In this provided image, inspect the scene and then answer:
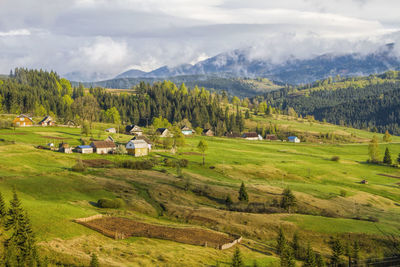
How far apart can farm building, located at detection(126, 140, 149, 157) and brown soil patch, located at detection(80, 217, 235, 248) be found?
63.2 meters

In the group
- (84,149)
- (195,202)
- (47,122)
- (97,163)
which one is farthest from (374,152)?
(47,122)

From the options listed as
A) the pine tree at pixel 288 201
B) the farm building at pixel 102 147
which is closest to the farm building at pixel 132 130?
the farm building at pixel 102 147

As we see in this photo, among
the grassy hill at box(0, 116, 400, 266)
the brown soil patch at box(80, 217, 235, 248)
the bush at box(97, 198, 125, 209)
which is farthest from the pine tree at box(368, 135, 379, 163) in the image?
the bush at box(97, 198, 125, 209)

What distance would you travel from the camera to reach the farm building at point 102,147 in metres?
116

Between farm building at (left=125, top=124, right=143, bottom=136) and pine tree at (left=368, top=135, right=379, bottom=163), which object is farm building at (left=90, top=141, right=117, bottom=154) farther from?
pine tree at (left=368, top=135, right=379, bottom=163)

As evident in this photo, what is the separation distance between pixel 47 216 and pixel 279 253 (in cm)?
3444

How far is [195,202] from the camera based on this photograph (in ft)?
247

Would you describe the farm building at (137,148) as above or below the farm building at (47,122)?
below

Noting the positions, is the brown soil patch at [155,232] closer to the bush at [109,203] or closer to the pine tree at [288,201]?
the bush at [109,203]

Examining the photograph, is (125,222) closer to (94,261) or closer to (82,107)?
(94,261)

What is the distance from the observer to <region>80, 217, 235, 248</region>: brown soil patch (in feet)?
165

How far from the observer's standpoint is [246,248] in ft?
168

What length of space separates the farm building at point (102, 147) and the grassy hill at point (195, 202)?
16.3 ft

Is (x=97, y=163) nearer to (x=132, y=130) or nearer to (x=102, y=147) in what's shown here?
(x=102, y=147)
